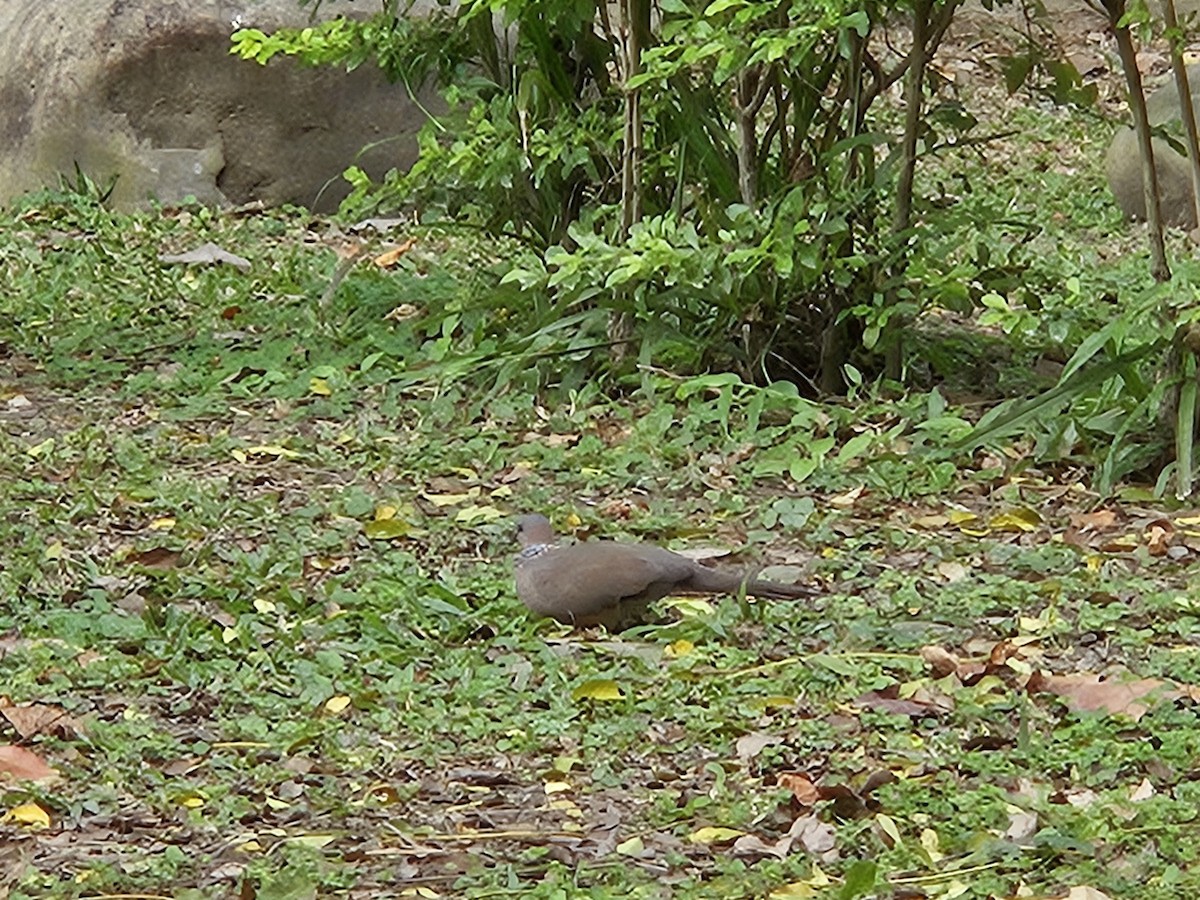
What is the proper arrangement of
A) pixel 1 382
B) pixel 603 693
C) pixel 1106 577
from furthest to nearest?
pixel 1 382, pixel 1106 577, pixel 603 693

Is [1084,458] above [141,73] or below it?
below

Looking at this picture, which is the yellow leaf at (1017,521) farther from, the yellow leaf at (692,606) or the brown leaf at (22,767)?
the brown leaf at (22,767)

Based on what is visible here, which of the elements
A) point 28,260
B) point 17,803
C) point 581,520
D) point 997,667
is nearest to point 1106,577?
point 997,667

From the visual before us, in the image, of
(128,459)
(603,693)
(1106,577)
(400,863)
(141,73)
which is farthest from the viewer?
(141,73)

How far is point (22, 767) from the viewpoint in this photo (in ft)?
13.0

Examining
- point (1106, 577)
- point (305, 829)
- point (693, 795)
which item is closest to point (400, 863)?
point (305, 829)

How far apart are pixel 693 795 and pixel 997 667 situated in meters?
0.87

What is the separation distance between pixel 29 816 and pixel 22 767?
0.23 m

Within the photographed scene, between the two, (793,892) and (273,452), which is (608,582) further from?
(273,452)

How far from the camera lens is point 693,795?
3.87 meters

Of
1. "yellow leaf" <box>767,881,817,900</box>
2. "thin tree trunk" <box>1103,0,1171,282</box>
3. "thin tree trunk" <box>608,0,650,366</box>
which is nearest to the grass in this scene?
"yellow leaf" <box>767,881,817,900</box>

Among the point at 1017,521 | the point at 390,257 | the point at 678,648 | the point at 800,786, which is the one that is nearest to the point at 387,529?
the point at 678,648

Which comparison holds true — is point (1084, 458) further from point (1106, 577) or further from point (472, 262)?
point (472, 262)

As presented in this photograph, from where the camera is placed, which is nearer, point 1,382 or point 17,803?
point 17,803
